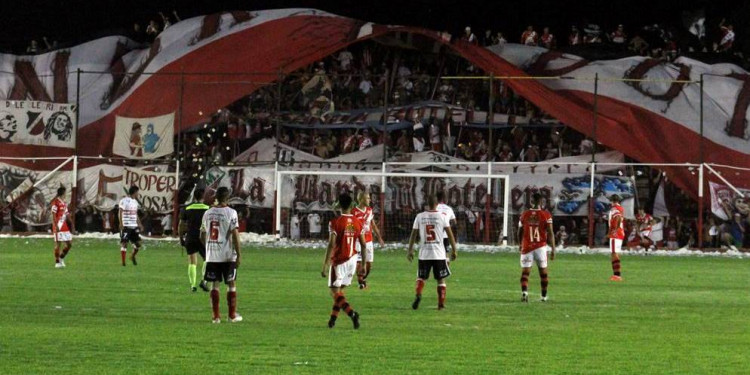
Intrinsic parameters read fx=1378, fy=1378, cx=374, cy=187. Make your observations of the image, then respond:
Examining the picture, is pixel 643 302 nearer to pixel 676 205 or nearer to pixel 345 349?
pixel 345 349

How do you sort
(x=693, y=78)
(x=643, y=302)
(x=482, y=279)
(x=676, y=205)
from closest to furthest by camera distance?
(x=643, y=302) → (x=482, y=279) → (x=676, y=205) → (x=693, y=78)

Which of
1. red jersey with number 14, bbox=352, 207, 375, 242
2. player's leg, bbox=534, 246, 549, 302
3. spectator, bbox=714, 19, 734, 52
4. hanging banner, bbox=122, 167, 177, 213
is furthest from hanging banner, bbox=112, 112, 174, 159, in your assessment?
player's leg, bbox=534, 246, 549, 302

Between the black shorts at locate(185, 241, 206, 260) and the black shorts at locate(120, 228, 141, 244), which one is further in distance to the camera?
the black shorts at locate(120, 228, 141, 244)

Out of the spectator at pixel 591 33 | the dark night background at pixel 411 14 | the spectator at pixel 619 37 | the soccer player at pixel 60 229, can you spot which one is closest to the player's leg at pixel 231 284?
the soccer player at pixel 60 229

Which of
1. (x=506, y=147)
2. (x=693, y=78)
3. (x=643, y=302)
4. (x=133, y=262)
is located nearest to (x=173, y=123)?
(x=506, y=147)

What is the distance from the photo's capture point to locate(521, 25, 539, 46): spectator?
196 ft

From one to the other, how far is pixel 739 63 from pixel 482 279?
27.6 m

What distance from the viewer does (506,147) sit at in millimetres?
53062

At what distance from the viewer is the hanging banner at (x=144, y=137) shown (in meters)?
53.6

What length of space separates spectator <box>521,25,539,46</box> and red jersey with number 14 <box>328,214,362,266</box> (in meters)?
39.6

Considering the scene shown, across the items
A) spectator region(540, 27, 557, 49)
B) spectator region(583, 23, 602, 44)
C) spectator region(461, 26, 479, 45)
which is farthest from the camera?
spectator region(583, 23, 602, 44)

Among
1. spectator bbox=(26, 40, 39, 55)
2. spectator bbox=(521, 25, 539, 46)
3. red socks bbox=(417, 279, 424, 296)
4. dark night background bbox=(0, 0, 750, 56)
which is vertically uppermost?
dark night background bbox=(0, 0, 750, 56)

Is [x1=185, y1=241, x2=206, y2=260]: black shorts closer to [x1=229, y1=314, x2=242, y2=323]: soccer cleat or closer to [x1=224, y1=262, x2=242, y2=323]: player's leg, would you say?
[x1=229, y1=314, x2=242, y2=323]: soccer cleat

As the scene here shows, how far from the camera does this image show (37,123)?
54.8 metres
